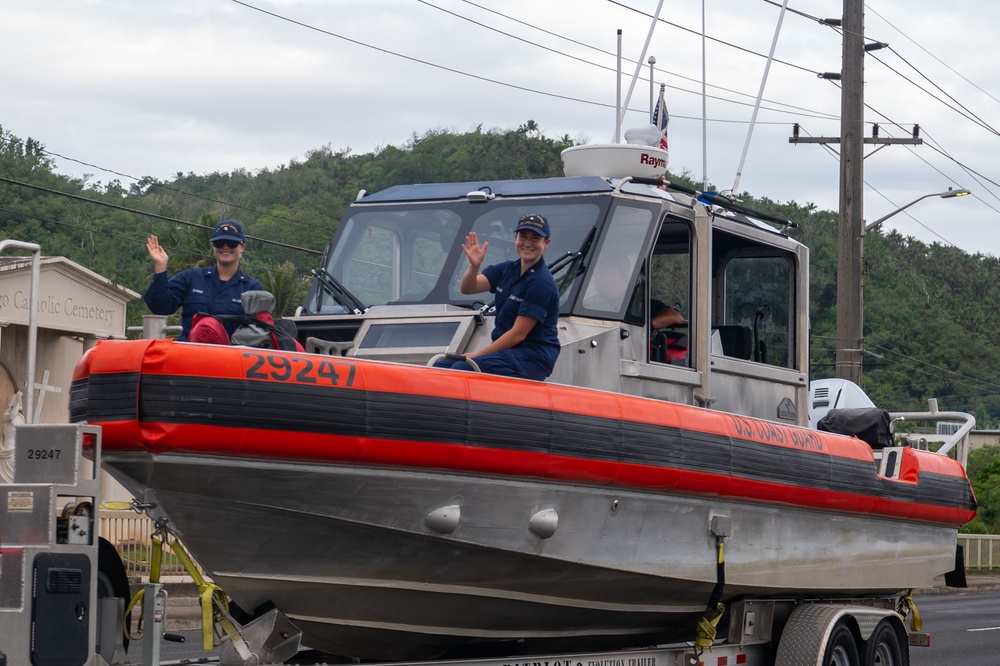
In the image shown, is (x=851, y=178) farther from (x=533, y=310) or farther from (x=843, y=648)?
(x=533, y=310)

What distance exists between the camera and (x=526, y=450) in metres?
6.36

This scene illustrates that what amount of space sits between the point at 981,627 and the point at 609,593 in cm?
1141

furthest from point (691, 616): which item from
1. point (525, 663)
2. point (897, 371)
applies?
point (897, 371)

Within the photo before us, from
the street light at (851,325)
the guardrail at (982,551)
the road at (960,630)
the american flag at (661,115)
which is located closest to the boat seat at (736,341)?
the american flag at (661,115)

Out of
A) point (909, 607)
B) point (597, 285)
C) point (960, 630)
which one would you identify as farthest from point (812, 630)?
point (960, 630)

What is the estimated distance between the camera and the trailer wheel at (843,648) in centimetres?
858

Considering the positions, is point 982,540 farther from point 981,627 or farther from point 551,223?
point 551,223

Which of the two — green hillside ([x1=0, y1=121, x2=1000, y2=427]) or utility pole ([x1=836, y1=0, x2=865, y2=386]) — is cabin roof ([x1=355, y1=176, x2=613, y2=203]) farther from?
utility pole ([x1=836, y1=0, x2=865, y2=386])

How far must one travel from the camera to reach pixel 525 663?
6781mm

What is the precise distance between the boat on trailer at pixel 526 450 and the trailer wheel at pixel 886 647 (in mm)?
297

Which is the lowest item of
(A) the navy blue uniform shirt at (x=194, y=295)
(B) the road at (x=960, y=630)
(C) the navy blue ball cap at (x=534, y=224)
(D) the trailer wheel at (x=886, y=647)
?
(B) the road at (x=960, y=630)

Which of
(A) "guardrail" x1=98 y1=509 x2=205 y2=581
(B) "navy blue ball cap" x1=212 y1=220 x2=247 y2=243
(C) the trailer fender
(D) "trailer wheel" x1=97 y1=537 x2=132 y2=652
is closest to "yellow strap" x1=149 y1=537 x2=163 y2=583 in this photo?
(D) "trailer wheel" x1=97 y1=537 x2=132 y2=652

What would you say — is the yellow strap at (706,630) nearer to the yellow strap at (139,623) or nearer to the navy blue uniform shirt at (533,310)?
the navy blue uniform shirt at (533,310)

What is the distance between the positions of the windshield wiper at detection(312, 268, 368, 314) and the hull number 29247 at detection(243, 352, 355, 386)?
2.43 meters
